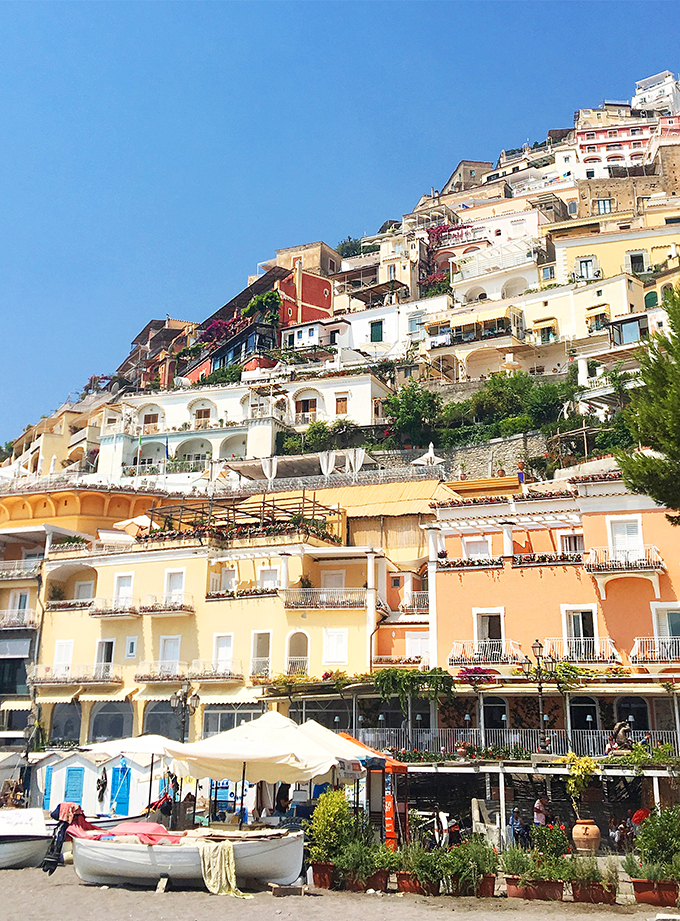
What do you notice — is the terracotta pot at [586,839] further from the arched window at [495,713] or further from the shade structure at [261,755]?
the arched window at [495,713]

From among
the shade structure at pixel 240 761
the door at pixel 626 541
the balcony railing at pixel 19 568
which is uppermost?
the balcony railing at pixel 19 568

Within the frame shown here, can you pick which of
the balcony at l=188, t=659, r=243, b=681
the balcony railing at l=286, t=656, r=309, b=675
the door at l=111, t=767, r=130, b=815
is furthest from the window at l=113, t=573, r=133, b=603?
the balcony railing at l=286, t=656, r=309, b=675

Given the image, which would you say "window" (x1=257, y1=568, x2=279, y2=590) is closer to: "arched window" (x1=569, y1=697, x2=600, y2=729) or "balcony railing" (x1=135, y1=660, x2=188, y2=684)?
"balcony railing" (x1=135, y1=660, x2=188, y2=684)

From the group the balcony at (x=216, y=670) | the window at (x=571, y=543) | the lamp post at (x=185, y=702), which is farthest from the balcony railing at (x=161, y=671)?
the window at (x=571, y=543)

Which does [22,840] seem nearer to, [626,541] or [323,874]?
[323,874]

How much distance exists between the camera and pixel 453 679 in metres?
26.7

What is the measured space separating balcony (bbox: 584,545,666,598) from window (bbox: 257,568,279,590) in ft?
40.3

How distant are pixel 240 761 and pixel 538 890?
22.5ft

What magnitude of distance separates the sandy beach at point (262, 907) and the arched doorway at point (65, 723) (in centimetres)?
1765

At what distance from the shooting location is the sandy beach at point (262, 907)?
50.7 feet

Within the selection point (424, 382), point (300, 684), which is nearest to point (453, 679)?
point (300, 684)

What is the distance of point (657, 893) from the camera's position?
615 inches

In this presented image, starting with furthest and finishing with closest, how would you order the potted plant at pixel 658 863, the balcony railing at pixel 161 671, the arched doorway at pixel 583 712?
the balcony railing at pixel 161 671 < the arched doorway at pixel 583 712 < the potted plant at pixel 658 863

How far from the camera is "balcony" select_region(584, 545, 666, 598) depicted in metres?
26.2
